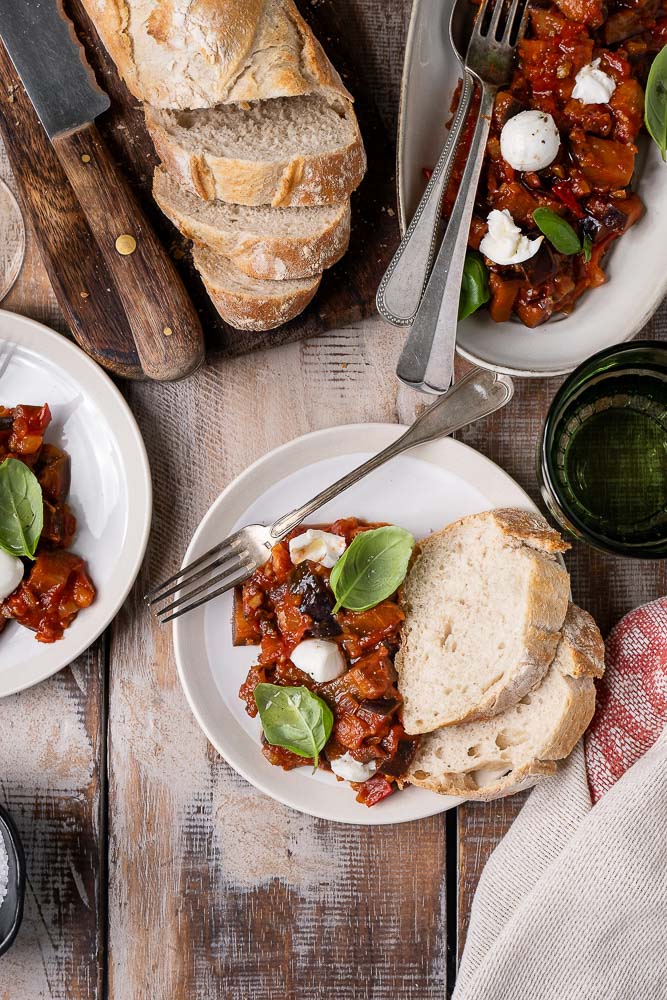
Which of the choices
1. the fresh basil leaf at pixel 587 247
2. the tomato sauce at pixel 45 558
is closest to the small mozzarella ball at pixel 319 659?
the tomato sauce at pixel 45 558

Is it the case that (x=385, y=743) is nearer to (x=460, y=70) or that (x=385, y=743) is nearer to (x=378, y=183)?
(x=378, y=183)

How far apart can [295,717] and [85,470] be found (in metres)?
0.81

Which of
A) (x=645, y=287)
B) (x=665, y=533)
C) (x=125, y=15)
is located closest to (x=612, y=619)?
(x=665, y=533)

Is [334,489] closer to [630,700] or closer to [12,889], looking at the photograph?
[630,700]

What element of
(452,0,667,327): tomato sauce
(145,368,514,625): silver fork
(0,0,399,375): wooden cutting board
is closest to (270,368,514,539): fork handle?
(145,368,514,625): silver fork

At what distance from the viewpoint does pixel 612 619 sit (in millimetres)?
2191

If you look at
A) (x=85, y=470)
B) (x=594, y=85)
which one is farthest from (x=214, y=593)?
(x=594, y=85)

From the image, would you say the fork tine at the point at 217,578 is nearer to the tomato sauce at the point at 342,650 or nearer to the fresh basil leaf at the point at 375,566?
the tomato sauce at the point at 342,650

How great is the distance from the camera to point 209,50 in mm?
1723

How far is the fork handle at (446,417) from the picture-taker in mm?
2012

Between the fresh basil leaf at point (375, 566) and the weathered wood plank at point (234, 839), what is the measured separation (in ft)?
1.30

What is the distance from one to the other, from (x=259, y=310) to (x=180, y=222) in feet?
0.88

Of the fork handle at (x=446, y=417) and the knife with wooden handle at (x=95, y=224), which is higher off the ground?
the knife with wooden handle at (x=95, y=224)

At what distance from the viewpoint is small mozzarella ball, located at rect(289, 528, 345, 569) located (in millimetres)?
1994
